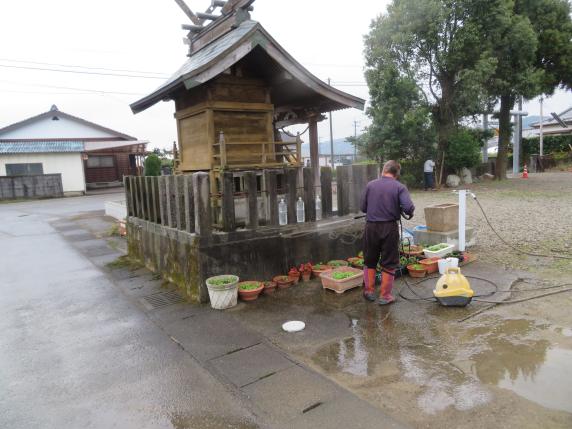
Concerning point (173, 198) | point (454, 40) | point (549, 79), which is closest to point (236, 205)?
point (173, 198)

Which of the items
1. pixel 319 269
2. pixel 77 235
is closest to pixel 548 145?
pixel 319 269

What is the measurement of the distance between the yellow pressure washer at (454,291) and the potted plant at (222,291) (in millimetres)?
2747

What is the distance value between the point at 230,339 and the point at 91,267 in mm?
5655

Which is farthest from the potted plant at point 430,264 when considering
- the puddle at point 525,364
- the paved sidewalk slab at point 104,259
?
the paved sidewalk slab at point 104,259

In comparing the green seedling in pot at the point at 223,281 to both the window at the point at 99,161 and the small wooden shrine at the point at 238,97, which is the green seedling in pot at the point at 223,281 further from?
the window at the point at 99,161

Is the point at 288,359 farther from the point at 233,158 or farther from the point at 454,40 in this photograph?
the point at 454,40

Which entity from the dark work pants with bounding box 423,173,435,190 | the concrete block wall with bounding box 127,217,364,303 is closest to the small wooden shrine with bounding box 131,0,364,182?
the concrete block wall with bounding box 127,217,364,303

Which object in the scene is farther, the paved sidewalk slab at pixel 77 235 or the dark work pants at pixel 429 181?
the dark work pants at pixel 429 181

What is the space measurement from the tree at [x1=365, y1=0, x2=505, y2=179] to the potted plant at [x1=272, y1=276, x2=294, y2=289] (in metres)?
14.5

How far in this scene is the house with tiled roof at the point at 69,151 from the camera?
3139 centimetres

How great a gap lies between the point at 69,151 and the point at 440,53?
27.7m

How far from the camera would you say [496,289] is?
5711mm

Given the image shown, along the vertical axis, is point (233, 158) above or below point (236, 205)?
above

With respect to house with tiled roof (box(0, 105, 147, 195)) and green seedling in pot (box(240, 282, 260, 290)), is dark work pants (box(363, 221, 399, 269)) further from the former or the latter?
house with tiled roof (box(0, 105, 147, 195))
